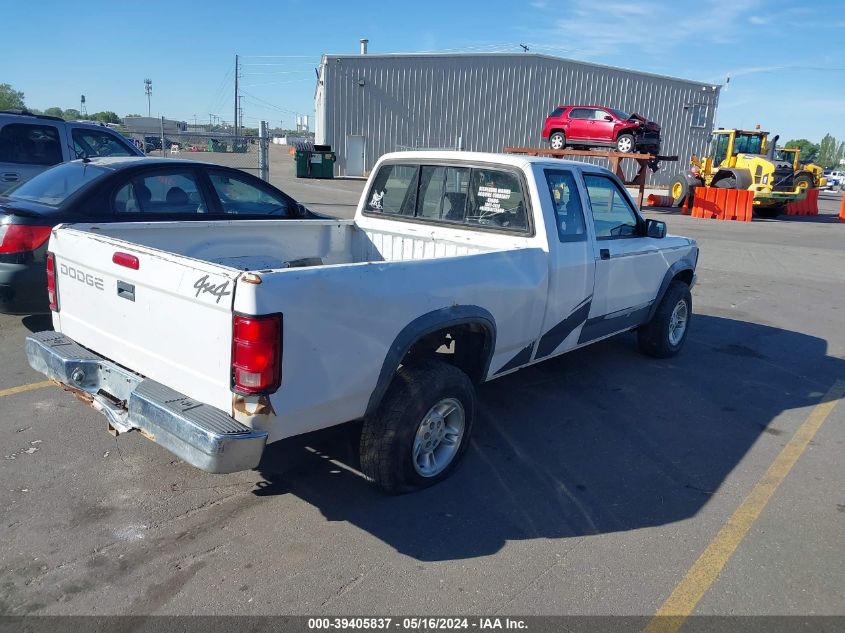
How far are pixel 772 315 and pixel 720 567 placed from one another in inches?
262

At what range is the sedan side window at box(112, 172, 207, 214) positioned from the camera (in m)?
6.01

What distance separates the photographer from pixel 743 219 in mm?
23953

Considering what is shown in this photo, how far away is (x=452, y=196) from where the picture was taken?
5004 millimetres

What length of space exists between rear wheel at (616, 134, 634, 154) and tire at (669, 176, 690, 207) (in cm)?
368

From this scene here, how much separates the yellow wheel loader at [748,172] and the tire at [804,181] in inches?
7.0

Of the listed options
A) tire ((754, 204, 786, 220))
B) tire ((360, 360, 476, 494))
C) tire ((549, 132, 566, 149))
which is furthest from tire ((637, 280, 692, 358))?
tire ((754, 204, 786, 220))

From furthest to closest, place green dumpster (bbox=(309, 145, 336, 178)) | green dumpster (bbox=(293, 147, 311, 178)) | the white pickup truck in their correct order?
green dumpster (bbox=(309, 145, 336, 178)) → green dumpster (bbox=(293, 147, 311, 178)) → the white pickup truck

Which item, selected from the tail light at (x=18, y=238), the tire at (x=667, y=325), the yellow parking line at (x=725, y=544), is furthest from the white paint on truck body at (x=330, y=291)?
the tail light at (x=18, y=238)

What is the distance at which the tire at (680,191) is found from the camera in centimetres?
2557

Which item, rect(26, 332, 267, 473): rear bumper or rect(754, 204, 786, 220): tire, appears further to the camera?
rect(754, 204, 786, 220): tire

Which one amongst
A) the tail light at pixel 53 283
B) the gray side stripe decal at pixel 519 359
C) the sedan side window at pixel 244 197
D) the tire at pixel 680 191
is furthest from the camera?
the tire at pixel 680 191

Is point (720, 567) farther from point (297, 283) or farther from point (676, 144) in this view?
point (676, 144)

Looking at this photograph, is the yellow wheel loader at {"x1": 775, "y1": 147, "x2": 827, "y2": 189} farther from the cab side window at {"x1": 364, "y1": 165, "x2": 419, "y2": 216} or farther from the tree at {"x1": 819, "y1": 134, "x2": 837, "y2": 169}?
the tree at {"x1": 819, "y1": 134, "x2": 837, "y2": 169}

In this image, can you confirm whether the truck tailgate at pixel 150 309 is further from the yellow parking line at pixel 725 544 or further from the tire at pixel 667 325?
the tire at pixel 667 325
